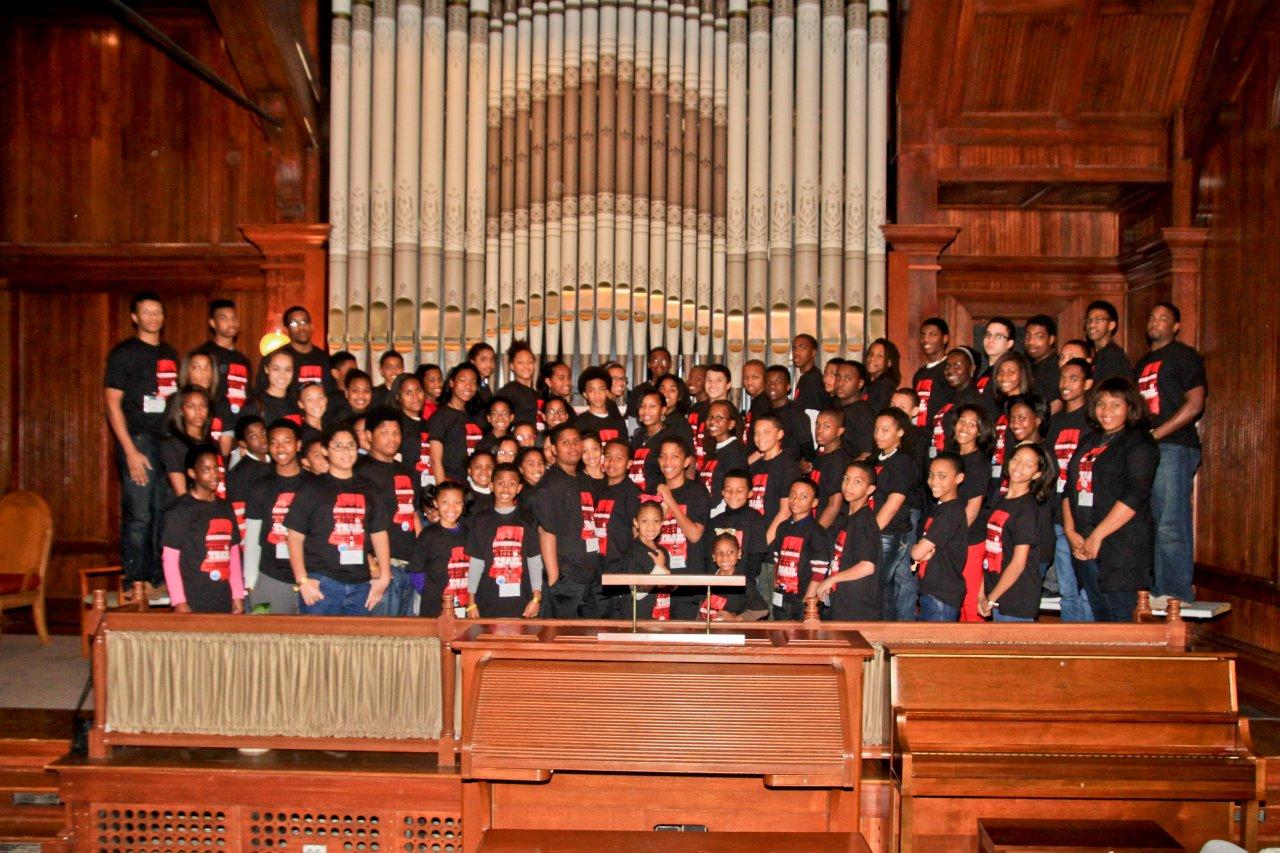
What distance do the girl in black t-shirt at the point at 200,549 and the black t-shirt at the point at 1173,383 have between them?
14.2 ft

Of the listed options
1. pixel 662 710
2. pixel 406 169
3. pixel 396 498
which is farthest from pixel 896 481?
pixel 406 169

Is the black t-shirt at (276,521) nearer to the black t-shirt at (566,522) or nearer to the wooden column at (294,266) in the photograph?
the black t-shirt at (566,522)

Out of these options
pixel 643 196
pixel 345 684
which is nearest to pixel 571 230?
pixel 643 196

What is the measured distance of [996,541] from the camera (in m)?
4.84

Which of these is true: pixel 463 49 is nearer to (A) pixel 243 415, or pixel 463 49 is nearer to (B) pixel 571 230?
(B) pixel 571 230

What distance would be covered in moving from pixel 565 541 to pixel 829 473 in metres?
1.30

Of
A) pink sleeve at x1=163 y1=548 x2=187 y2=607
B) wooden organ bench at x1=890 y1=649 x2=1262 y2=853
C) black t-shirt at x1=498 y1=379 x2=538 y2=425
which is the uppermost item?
black t-shirt at x1=498 y1=379 x2=538 y2=425

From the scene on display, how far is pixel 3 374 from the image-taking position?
7586 mm

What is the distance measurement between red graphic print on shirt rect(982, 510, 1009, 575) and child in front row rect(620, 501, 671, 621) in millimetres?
1388

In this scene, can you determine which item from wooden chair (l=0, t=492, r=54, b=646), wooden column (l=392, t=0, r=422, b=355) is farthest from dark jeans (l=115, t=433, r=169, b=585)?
wooden column (l=392, t=0, r=422, b=355)

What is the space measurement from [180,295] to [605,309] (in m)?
2.88

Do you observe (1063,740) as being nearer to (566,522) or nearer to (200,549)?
(566,522)

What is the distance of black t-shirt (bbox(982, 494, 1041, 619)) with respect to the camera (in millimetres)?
4734

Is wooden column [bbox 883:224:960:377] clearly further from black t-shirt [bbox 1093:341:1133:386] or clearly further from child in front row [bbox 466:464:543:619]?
child in front row [bbox 466:464:543:619]
